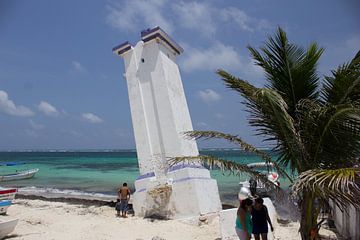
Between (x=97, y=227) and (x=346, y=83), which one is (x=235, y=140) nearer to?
(x=346, y=83)

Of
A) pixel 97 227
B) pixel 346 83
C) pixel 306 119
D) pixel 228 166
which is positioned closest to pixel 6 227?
pixel 97 227

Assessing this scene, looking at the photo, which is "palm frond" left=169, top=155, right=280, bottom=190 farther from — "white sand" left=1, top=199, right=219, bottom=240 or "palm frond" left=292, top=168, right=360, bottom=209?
"white sand" left=1, top=199, right=219, bottom=240

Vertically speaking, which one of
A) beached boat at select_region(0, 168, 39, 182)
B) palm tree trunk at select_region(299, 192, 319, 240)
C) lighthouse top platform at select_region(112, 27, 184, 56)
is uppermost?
lighthouse top platform at select_region(112, 27, 184, 56)

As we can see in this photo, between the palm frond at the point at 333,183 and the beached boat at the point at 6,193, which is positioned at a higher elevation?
the beached boat at the point at 6,193

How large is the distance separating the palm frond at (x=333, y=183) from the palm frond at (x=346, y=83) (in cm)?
139

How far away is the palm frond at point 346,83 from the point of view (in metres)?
5.52

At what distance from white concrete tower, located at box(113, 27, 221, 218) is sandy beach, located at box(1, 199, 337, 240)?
71 centimetres

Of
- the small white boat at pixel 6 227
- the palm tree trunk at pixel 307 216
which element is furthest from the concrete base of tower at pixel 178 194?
the palm tree trunk at pixel 307 216

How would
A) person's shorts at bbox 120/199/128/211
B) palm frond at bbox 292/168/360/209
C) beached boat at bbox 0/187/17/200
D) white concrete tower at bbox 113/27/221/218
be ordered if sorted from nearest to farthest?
palm frond at bbox 292/168/360/209 → white concrete tower at bbox 113/27/221/218 → person's shorts at bbox 120/199/128/211 → beached boat at bbox 0/187/17/200

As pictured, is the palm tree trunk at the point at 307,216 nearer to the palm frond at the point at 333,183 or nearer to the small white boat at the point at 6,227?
the palm frond at the point at 333,183

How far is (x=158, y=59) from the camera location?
44.6ft

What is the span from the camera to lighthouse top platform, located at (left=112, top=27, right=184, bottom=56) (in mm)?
13588

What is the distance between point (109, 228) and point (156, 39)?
24.1 feet

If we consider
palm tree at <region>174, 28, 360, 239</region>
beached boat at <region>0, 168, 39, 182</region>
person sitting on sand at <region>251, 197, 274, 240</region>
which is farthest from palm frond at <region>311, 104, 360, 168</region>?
beached boat at <region>0, 168, 39, 182</region>
